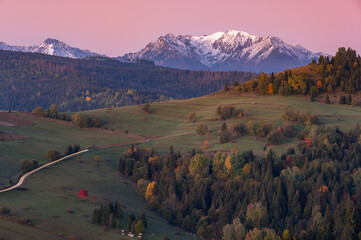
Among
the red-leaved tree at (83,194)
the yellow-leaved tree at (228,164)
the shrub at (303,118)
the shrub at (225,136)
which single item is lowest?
the red-leaved tree at (83,194)

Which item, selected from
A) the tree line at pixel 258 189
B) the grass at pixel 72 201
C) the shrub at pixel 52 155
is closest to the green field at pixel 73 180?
the grass at pixel 72 201

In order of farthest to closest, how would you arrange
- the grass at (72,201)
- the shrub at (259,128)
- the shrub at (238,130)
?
the shrub at (238,130) → the shrub at (259,128) → the grass at (72,201)

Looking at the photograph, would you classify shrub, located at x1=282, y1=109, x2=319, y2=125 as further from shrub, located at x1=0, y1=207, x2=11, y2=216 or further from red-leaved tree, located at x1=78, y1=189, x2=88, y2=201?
shrub, located at x1=0, y1=207, x2=11, y2=216

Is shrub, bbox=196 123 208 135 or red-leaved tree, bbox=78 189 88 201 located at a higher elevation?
shrub, bbox=196 123 208 135

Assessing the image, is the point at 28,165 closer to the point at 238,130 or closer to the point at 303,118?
the point at 238,130

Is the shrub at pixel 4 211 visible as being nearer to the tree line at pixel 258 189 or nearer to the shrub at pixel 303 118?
the tree line at pixel 258 189

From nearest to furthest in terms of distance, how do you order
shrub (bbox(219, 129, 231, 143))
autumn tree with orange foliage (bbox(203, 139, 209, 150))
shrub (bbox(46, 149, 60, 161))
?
shrub (bbox(46, 149, 60, 161)) → autumn tree with orange foliage (bbox(203, 139, 209, 150)) → shrub (bbox(219, 129, 231, 143))

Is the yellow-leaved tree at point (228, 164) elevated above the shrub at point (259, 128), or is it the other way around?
the shrub at point (259, 128)

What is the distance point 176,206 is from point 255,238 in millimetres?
32414

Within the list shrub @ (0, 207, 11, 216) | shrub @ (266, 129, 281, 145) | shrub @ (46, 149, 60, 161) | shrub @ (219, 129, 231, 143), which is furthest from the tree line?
shrub @ (0, 207, 11, 216)

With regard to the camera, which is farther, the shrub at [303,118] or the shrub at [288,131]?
the shrub at [303,118]

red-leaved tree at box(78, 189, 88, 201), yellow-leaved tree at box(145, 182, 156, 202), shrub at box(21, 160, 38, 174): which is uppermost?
shrub at box(21, 160, 38, 174)

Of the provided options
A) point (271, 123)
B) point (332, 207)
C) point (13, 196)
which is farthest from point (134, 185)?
point (271, 123)

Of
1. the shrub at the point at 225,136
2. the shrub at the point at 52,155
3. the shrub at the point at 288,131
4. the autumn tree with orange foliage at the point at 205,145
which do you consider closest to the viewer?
the shrub at the point at 52,155
